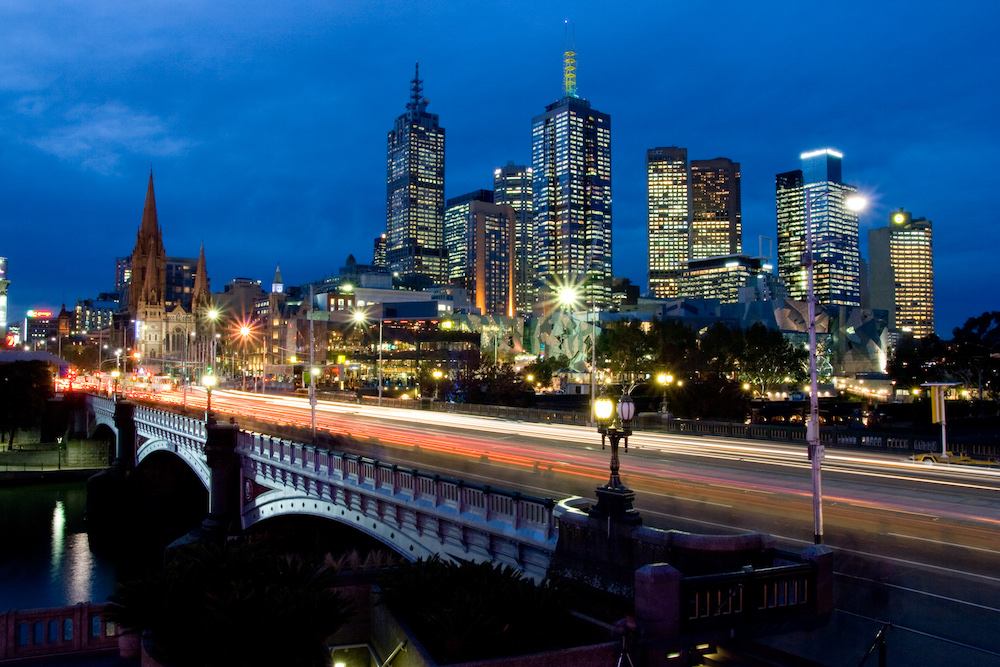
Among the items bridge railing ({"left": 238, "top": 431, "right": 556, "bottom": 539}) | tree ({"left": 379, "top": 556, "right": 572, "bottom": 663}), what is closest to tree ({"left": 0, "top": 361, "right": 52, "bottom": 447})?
bridge railing ({"left": 238, "top": 431, "right": 556, "bottom": 539})

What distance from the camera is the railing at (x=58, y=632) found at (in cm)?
1585

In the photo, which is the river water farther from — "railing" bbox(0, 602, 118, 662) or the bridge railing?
"railing" bbox(0, 602, 118, 662)

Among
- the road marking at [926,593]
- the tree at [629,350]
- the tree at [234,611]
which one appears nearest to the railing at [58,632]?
the tree at [234,611]

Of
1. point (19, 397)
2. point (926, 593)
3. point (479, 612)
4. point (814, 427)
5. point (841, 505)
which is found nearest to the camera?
point (479, 612)

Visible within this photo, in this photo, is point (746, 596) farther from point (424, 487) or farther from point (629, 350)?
point (629, 350)

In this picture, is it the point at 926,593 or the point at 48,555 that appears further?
the point at 48,555

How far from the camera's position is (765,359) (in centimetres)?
11219

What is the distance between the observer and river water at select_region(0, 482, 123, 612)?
3956 cm

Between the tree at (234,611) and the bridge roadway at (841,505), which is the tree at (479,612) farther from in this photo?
the bridge roadway at (841,505)

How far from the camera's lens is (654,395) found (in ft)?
299

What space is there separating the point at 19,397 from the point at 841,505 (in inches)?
3426

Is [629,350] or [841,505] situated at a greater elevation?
[629,350]

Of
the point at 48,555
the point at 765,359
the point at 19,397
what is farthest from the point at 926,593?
the point at 765,359

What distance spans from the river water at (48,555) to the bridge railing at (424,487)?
12963 millimetres
